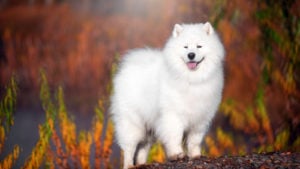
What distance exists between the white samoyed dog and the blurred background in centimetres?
82

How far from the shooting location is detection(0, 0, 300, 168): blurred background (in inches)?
345

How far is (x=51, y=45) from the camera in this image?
15.9 meters

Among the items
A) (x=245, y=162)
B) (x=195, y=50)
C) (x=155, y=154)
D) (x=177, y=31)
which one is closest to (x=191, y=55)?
(x=195, y=50)

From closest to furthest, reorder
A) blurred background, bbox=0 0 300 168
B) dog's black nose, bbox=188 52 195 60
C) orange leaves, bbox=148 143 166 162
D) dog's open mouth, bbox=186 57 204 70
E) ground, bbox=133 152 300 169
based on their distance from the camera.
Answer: ground, bbox=133 152 300 169 → dog's black nose, bbox=188 52 195 60 → dog's open mouth, bbox=186 57 204 70 → orange leaves, bbox=148 143 166 162 → blurred background, bbox=0 0 300 168

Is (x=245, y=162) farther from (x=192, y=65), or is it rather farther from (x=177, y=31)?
(x=177, y=31)

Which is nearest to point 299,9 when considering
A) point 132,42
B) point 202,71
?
point 202,71

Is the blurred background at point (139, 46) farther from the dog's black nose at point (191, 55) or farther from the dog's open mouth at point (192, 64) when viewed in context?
the dog's black nose at point (191, 55)

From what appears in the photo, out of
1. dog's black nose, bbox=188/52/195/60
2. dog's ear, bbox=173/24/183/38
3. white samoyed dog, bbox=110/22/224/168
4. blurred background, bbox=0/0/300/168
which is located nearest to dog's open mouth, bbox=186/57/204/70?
white samoyed dog, bbox=110/22/224/168

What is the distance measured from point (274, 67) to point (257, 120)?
1134 mm

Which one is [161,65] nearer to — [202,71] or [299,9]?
[202,71]

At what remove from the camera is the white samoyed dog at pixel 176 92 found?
6.48m

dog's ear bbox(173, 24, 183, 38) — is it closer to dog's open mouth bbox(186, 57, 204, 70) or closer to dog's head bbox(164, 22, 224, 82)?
dog's head bbox(164, 22, 224, 82)

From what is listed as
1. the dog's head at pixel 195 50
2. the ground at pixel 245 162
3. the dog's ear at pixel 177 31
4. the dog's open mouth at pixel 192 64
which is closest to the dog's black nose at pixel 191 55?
the dog's head at pixel 195 50

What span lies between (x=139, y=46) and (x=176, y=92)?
813 centimetres
